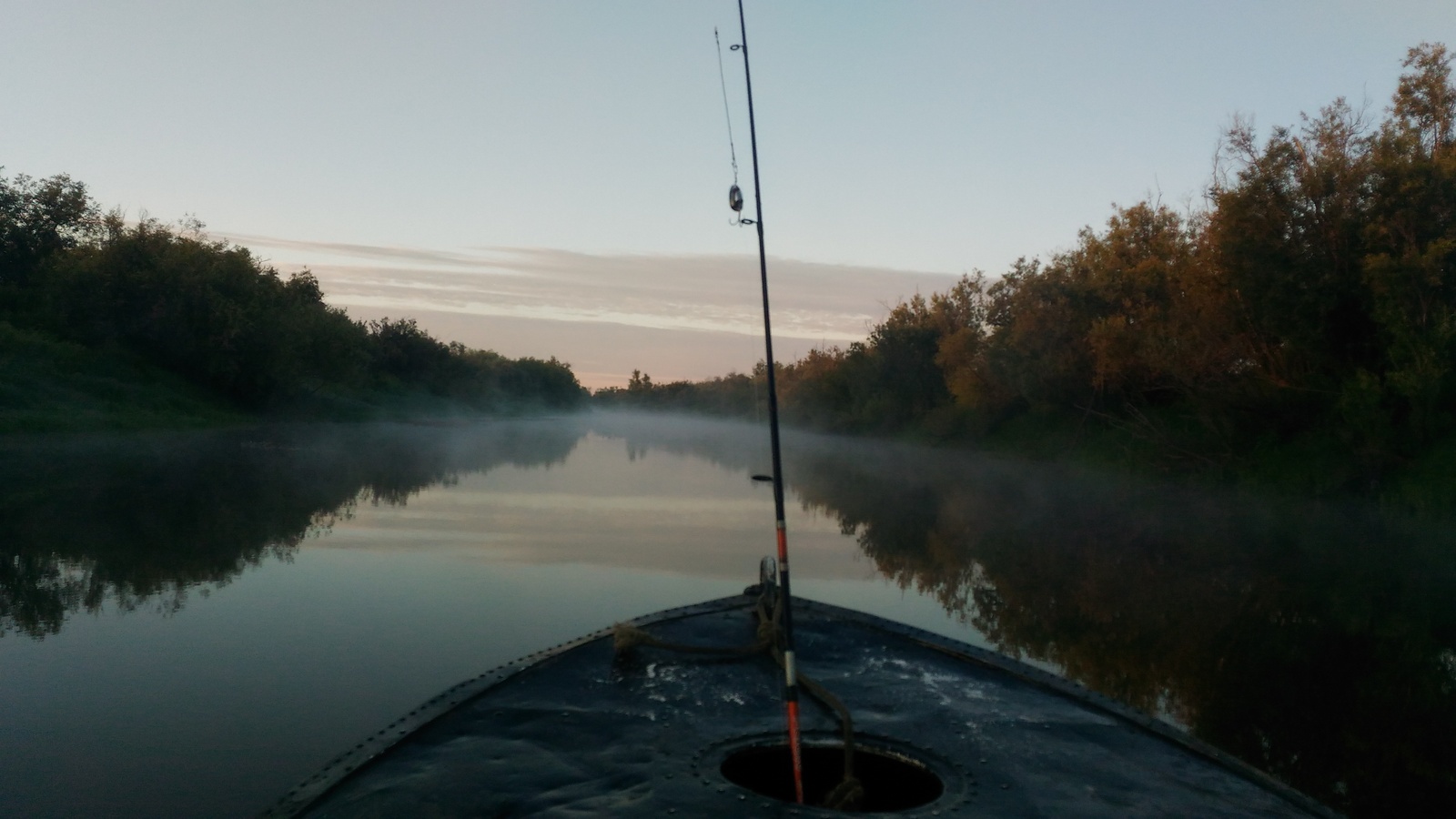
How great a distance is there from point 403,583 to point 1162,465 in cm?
2423

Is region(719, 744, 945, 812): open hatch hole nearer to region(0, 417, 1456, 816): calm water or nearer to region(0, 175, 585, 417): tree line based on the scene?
region(0, 417, 1456, 816): calm water

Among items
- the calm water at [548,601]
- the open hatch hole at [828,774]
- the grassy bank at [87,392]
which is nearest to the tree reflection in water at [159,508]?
the calm water at [548,601]

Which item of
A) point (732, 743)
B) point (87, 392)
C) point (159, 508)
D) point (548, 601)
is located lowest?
point (548, 601)

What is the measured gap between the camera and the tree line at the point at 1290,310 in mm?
22219

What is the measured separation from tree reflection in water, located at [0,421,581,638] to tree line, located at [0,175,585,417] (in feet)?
42.9

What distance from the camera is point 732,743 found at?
5.46m

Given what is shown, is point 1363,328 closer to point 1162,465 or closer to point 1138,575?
point 1162,465

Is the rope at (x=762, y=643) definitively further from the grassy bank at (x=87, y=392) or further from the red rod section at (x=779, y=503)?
the grassy bank at (x=87, y=392)

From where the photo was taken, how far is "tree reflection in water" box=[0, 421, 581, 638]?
11.2m

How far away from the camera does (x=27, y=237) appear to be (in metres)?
50.4

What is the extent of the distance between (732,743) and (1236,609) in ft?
31.3

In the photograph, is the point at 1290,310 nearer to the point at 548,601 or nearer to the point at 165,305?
the point at 548,601

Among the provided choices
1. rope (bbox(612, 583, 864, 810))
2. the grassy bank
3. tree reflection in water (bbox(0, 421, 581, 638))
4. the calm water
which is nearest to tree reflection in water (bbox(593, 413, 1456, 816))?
the calm water

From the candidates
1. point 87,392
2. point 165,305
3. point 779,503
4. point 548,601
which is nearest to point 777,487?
point 779,503
